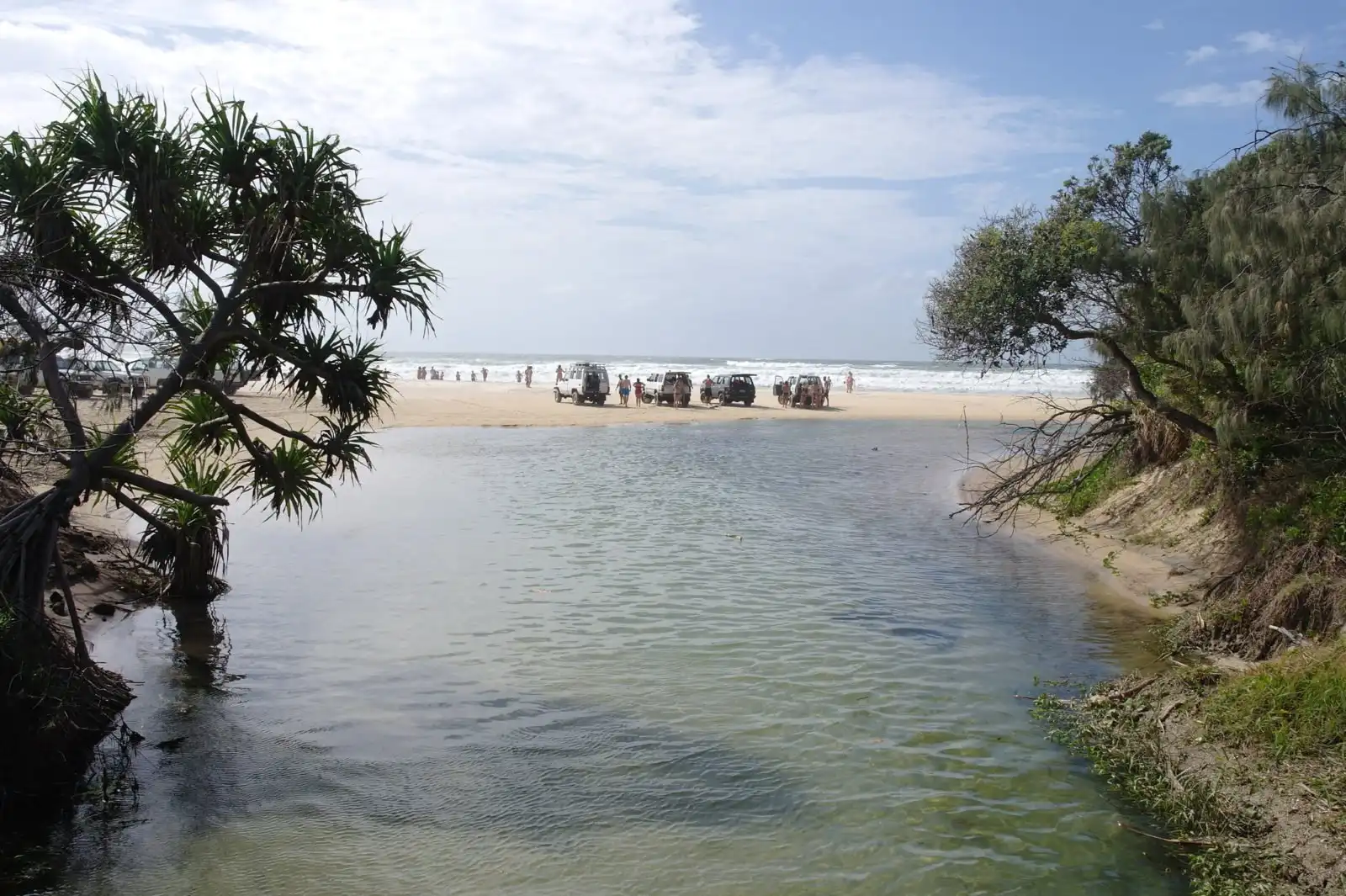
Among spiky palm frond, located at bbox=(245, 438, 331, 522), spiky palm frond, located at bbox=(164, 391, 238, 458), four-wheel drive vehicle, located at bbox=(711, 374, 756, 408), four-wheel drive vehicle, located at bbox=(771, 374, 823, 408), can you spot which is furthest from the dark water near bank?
four-wheel drive vehicle, located at bbox=(771, 374, 823, 408)

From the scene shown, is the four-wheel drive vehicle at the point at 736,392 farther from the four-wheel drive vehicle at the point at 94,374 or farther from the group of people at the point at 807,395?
the four-wheel drive vehicle at the point at 94,374

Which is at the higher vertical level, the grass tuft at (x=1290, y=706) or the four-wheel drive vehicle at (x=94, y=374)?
the four-wheel drive vehicle at (x=94, y=374)

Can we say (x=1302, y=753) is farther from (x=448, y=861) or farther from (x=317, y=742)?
(x=317, y=742)

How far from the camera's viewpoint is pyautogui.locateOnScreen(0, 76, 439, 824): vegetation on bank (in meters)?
6.89

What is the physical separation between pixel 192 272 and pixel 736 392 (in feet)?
168

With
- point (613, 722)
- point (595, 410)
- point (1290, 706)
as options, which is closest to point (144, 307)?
point (613, 722)

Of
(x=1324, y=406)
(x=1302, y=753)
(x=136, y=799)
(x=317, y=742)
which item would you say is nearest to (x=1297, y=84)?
(x=1324, y=406)

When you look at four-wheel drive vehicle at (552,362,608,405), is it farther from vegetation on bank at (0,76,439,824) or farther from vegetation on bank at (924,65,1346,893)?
vegetation on bank at (0,76,439,824)

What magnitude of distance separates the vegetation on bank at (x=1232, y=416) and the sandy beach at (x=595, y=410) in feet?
85.5

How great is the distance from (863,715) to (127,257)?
25.1ft

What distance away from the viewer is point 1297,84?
29.6 feet

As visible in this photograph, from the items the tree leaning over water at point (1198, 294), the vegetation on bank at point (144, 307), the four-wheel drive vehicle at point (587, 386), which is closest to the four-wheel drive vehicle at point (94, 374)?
the vegetation on bank at point (144, 307)

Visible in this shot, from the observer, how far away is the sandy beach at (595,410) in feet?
147

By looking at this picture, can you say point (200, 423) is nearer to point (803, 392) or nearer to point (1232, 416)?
point (1232, 416)
